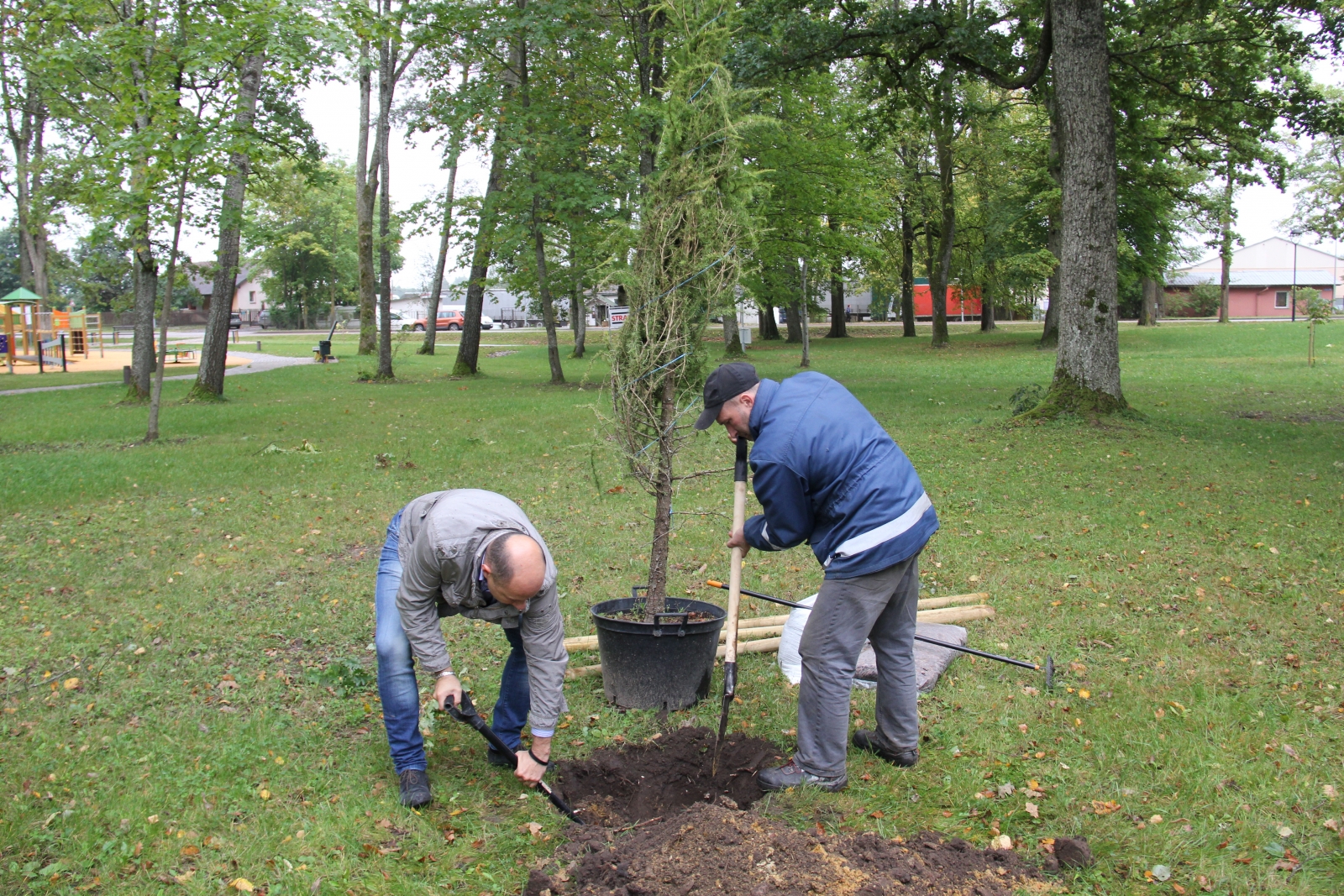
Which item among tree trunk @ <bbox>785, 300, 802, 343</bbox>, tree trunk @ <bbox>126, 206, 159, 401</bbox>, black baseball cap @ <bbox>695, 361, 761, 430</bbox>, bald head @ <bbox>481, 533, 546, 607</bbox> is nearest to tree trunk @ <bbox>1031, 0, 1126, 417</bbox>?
black baseball cap @ <bbox>695, 361, 761, 430</bbox>

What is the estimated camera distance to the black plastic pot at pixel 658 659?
15.6ft

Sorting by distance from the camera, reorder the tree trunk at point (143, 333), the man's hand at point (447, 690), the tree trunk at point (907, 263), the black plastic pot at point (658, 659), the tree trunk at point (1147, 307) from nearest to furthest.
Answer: the man's hand at point (447, 690)
the black plastic pot at point (658, 659)
the tree trunk at point (143, 333)
the tree trunk at point (907, 263)
the tree trunk at point (1147, 307)

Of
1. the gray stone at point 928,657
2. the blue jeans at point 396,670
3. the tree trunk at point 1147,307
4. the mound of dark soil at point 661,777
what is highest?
the tree trunk at point 1147,307

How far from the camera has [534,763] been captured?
12.2 ft

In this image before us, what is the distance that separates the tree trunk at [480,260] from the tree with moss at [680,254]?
15.2 m

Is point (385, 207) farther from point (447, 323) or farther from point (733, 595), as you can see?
point (447, 323)

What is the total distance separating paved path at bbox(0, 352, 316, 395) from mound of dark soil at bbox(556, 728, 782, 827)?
21.2 meters

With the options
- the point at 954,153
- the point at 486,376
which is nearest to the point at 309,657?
the point at 486,376

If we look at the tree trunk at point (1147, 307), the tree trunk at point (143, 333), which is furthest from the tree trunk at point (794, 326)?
the tree trunk at point (143, 333)

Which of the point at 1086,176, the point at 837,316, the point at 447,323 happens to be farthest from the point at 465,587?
the point at 447,323

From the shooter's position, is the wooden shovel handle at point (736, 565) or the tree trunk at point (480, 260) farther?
the tree trunk at point (480, 260)

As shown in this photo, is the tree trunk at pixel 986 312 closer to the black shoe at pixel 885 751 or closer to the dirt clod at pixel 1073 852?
the black shoe at pixel 885 751

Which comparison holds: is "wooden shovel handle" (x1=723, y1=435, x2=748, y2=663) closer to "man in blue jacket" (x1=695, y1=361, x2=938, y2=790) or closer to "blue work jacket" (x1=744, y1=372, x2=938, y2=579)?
"man in blue jacket" (x1=695, y1=361, x2=938, y2=790)

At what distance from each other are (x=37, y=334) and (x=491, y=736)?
2972 centimetres
